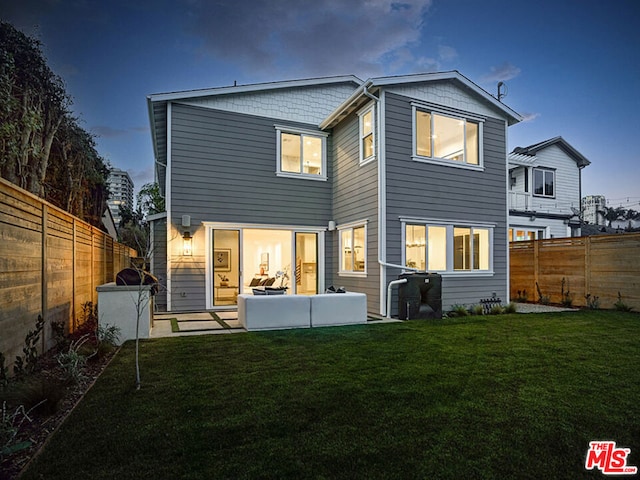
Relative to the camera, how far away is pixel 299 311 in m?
7.04

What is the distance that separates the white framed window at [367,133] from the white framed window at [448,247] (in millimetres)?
1887

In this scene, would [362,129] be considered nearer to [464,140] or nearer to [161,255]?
[464,140]

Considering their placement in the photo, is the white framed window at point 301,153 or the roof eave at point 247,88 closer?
the roof eave at point 247,88

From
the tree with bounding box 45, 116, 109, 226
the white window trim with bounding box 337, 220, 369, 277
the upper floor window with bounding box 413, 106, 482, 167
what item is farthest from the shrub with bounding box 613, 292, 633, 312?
the tree with bounding box 45, 116, 109, 226

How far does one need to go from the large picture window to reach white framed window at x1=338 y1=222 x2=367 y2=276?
105cm

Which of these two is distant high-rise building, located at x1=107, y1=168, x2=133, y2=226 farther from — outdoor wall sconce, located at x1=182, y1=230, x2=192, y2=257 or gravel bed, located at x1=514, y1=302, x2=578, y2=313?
gravel bed, located at x1=514, y1=302, x2=578, y2=313

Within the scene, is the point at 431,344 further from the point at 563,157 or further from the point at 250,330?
the point at 563,157

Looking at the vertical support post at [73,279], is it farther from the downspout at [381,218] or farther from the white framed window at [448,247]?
the white framed window at [448,247]

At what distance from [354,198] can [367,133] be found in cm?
163

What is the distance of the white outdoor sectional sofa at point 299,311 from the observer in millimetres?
6797

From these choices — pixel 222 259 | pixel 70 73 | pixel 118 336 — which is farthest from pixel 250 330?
pixel 70 73

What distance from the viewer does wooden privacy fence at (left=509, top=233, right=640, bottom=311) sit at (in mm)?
8742

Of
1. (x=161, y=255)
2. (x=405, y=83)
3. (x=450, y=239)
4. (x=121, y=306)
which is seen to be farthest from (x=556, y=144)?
(x=121, y=306)

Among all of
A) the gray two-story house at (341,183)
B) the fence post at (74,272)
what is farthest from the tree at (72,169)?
the fence post at (74,272)
